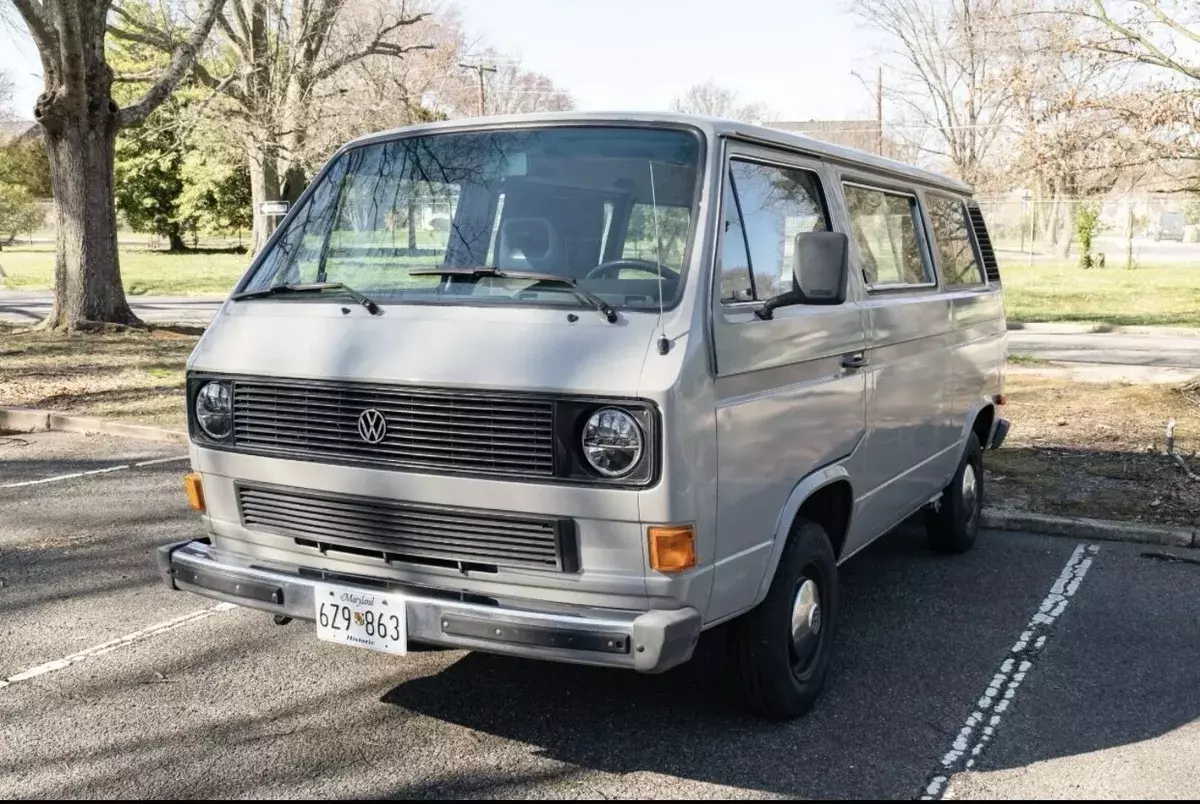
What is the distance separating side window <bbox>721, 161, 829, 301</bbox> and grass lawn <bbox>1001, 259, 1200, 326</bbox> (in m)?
16.9

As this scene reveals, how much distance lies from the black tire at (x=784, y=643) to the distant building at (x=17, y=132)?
61.3 metres

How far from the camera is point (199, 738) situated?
402cm

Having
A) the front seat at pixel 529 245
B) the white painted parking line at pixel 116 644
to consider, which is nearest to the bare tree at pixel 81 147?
the white painted parking line at pixel 116 644

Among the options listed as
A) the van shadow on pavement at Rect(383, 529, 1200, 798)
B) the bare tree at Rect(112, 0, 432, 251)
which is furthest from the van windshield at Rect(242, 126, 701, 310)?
the bare tree at Rect(112, 0, 432, 251)

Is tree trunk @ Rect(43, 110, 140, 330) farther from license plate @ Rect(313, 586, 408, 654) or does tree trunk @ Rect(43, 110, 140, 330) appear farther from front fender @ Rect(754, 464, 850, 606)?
front fender @ Rect(754, 464, 850, 606)

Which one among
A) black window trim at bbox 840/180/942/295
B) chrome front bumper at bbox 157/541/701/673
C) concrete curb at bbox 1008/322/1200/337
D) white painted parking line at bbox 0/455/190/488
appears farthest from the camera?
concrete curb at bbox 1008/322/1200/337

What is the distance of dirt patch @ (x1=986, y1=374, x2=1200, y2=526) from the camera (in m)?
7.42

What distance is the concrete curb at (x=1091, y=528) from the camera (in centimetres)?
672

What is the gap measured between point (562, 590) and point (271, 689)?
153 centimetres

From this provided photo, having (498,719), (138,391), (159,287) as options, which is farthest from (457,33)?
(498,719)

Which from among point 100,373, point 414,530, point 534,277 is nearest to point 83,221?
point 100,373

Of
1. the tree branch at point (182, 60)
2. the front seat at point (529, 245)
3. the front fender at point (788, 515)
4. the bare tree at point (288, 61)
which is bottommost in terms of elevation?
the front fender at point (788, 515)

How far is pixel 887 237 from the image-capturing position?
535cm

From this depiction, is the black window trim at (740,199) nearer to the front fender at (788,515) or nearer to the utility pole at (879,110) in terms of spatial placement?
the front fender at (788,515)
